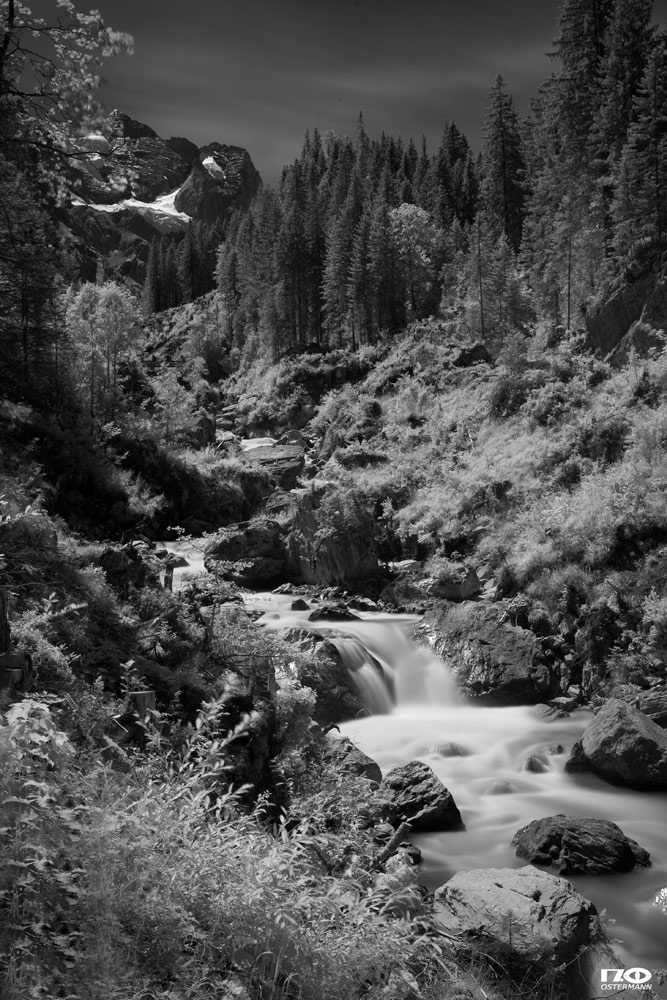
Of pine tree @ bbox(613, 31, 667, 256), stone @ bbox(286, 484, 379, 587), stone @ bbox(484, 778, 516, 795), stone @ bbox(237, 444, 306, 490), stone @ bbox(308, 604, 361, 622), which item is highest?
pine tree @ bbox(613, 31, 667, 256)

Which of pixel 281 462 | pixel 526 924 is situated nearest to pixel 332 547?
pixel 281 462

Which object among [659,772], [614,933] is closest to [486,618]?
[659,772]

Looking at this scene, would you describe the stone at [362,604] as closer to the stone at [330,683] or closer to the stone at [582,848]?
the stone at [330,683]

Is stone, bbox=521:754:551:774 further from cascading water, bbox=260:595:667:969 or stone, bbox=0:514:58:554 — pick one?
stone, bbox=0:514:58:554

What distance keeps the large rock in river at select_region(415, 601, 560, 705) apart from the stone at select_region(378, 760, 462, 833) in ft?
18.5

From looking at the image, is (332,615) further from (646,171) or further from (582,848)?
(646,171)

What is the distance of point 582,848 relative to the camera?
367 inches

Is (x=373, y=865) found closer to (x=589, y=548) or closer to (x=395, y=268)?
(x=589, y=548)

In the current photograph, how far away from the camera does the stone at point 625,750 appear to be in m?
11.5

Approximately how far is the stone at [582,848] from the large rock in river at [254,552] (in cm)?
1620

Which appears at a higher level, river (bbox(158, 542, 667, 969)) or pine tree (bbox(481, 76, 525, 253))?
pine tree (bbox(481, 76, 525, 253))

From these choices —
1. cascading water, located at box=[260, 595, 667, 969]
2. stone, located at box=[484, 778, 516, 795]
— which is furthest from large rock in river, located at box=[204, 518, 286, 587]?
stone, located at box=[484, 778, 516, 795]

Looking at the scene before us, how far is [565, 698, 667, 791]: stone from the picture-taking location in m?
11.5
